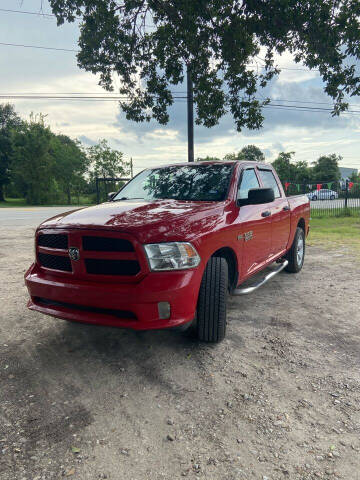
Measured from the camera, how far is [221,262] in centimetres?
310

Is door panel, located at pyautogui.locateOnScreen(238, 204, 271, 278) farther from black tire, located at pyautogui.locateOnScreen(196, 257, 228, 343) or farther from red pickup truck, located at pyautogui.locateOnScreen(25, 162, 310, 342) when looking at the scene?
black tire, located at pyautogui.locateOnScreen(196, 257, 228, 343)

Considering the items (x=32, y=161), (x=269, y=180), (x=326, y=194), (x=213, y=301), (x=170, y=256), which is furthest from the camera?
(x=32, y=161)

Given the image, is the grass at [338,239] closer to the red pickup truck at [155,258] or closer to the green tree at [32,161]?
the red pickup truck at [155,258]

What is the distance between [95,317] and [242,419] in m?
1.31

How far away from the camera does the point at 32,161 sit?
146ft

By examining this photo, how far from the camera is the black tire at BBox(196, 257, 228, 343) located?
9.82ft

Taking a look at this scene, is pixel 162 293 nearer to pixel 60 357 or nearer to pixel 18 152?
pixel 60 357

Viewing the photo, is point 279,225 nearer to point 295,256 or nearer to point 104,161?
point 295,256

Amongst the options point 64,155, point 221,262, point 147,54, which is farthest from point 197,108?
point 64,155

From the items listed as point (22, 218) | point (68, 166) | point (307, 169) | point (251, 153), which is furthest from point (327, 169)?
point (22, 218)

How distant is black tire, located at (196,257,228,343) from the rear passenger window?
7.47ft

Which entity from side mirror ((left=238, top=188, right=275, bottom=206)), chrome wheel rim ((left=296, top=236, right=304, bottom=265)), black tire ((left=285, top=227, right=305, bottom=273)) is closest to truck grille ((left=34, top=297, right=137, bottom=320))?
side mirror ((left=238, top=188, right=275, bottom=206))

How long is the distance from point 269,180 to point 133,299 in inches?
136

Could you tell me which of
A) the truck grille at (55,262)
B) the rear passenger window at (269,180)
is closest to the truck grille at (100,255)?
the truck grille at (55,262)
